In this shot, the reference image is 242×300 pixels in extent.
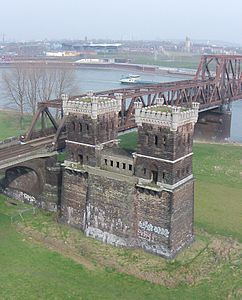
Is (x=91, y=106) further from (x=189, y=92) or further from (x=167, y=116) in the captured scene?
(x=189, y=92)

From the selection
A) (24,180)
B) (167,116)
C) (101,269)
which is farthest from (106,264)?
(24,180)

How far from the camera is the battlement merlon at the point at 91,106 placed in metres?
37.1

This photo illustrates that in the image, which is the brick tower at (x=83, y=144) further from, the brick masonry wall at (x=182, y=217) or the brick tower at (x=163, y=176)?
the brick masonry wall at (x=182, y=217)

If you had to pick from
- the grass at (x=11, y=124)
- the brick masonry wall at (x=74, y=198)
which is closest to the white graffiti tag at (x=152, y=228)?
the brick masonry wall at (x=74, y=198)

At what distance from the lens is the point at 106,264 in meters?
33.8

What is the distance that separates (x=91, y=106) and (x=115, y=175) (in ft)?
18.7

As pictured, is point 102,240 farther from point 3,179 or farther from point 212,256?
point 3,179

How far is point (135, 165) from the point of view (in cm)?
3547

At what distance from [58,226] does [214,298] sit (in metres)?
14.9

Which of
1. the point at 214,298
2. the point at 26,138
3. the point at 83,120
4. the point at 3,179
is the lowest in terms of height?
the point at 214,298

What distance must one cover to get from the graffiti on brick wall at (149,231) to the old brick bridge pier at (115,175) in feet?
0.24

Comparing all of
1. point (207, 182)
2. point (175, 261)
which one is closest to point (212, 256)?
point (175, 261)

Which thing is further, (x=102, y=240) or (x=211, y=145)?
(x=211, y=145)

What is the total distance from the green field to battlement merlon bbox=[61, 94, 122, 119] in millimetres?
9645
